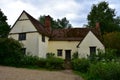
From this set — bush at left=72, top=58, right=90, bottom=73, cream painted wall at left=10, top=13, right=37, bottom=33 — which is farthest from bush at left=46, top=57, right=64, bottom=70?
cream painted wall at left=10, top=13, right=37, bottom=33

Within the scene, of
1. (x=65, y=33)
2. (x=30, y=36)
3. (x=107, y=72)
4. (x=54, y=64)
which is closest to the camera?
(x=107, y=72)

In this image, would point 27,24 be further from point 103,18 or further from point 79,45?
point 103,18

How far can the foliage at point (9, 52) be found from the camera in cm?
3228

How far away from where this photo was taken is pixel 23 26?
41750mm

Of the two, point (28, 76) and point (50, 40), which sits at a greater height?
point (50, 40)

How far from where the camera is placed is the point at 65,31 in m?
46.1

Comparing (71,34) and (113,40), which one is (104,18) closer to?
(113,40)

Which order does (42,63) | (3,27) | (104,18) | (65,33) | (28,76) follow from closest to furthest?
(28,76) < (42,63) < (65,33) < (3,27) < (104,18)

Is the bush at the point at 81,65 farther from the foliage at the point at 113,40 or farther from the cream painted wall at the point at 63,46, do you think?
the foliage at the point at 113,40

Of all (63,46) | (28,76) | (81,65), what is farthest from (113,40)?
(28,76)

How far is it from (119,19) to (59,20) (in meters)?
24.8

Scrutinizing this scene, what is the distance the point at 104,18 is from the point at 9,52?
1608 inches

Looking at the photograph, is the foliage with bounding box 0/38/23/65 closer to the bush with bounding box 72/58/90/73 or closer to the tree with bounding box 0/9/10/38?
the bush with bounding box 72/58/90/73

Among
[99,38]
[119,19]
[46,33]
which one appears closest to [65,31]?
[46,33]
